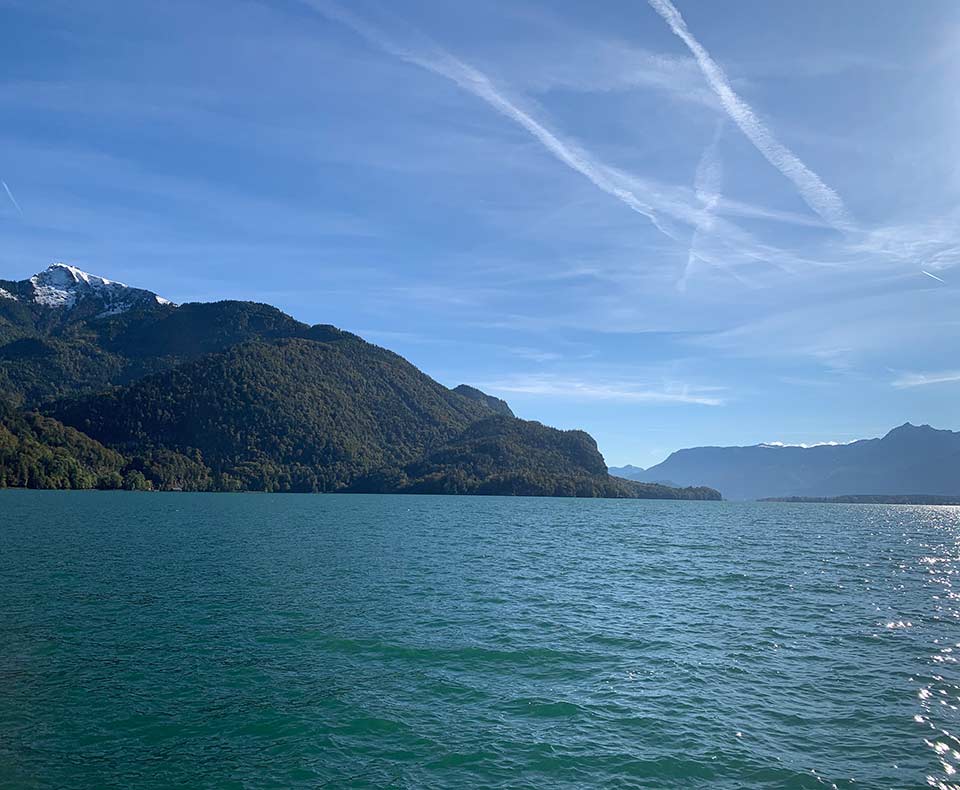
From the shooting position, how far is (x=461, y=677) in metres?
29.1

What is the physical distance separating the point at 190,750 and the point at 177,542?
65.3 meters

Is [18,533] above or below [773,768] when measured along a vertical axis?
below

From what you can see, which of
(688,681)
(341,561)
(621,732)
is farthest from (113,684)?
(341,561)

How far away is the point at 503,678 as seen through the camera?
2916 cm

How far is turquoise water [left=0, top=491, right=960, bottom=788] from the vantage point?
805 inches

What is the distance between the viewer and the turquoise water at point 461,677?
2044 cm

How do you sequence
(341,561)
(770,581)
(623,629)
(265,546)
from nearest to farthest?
(623,629), (770,581), (341,561), (265,546)

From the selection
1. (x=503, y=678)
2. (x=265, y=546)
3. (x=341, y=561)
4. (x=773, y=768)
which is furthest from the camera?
(x=265, y=546)

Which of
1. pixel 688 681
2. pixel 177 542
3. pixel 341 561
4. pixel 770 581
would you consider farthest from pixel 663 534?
pixel 688 681

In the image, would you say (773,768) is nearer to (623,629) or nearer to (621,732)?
(621,732)

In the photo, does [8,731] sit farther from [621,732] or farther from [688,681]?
[688,681]

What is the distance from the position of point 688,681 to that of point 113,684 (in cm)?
2565

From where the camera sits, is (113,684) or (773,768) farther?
(113,684)

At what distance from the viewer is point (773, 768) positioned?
20672mm
